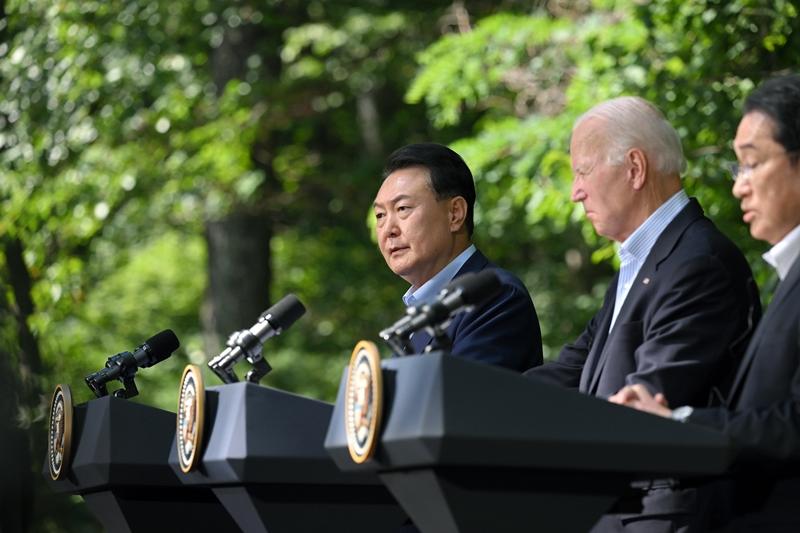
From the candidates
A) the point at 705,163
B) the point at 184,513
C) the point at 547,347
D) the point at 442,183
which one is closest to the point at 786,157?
the point at 442,183

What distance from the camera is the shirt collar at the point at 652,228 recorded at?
4145 millimetres

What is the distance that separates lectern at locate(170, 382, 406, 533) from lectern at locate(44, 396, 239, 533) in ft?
1.72

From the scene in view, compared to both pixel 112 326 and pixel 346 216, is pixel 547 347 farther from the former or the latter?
pixel 112 326

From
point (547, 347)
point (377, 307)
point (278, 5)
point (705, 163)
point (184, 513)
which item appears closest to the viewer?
point (184, 513)

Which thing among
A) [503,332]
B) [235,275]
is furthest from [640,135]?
[235,275]

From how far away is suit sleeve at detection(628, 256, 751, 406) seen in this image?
3730 mm

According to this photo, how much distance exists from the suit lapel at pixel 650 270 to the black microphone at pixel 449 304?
75cm

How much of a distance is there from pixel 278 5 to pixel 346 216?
2.36 metres

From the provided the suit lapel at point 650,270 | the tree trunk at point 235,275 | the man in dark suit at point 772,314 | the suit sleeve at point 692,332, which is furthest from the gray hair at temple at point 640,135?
the tree trunk at point 235,275

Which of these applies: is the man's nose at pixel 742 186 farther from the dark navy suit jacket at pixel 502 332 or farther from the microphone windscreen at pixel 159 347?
the microphone windscreen at pixel 159 347

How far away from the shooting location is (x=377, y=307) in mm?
17438

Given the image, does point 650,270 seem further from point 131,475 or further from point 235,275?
point 235,275

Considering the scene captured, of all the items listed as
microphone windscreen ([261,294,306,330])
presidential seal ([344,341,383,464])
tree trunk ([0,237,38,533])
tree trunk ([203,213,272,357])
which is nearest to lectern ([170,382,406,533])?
microphone windscreen ([261,294,306,330])

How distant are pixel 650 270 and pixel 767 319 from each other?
0.62 metres
